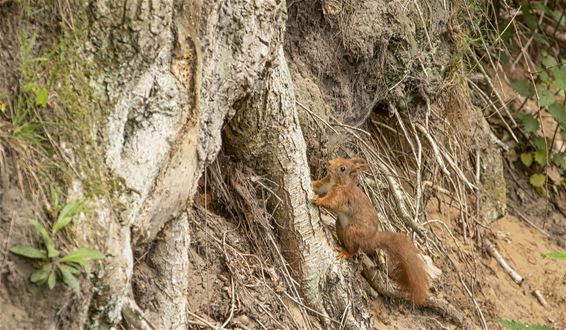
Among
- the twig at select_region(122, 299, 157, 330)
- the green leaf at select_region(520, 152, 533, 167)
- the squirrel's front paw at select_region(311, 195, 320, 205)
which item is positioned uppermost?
the green leaf at select_region(520, 152, 533, 167)

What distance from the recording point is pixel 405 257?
16.9 feet

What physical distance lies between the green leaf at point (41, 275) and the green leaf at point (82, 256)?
0.17 ft

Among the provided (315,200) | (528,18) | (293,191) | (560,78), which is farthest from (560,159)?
(293,191)

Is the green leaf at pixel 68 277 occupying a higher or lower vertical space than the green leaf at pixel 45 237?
lower

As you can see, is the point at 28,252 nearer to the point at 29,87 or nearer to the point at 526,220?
the point at 29,87

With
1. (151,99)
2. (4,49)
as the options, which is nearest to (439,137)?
(151,99)

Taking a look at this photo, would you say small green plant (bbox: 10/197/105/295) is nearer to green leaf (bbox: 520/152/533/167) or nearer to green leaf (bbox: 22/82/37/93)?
green leaf (bbox: 22/82/37/93)

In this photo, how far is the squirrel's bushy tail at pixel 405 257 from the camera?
5164 mm

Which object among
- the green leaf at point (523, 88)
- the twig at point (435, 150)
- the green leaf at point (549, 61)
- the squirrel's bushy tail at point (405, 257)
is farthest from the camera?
the green leaf at point (549, 61)

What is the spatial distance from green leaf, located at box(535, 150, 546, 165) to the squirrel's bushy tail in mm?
2819

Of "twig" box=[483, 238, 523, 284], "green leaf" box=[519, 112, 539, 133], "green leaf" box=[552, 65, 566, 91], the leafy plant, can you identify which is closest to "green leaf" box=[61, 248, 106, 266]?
"twig" box=[483, 238, 523, 284]

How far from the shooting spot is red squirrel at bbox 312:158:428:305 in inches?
194

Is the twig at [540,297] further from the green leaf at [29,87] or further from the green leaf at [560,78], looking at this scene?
the green leaf at [29,87]

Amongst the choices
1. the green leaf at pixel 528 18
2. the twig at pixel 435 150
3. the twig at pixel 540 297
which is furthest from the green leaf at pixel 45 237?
the green leaf at pixel 528 18
